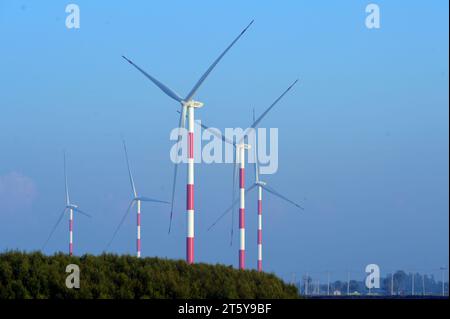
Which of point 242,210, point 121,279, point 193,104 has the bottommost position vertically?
point 121,279

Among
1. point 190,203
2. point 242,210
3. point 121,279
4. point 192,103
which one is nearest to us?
point 121,279

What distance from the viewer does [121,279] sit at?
31.8m

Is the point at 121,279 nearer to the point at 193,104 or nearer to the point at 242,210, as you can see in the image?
the point at 193,104

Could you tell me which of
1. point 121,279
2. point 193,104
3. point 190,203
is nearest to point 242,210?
point 193,104

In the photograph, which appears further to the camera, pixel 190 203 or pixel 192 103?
pixel 192 103

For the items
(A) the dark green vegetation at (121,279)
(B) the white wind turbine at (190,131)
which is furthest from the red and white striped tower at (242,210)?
(A) the dark green vegetation at (121,279)

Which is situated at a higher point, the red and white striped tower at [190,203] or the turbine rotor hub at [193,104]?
the turbine rotor hub at [193,104]

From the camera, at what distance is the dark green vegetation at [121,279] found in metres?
30.7

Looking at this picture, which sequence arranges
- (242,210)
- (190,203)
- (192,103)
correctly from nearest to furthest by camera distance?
(190,203), (192,103), (242,210)

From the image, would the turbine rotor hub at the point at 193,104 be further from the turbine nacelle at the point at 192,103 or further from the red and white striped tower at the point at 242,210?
the red and white striped tower at the point at 242,210

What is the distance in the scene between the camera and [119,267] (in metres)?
32.9
